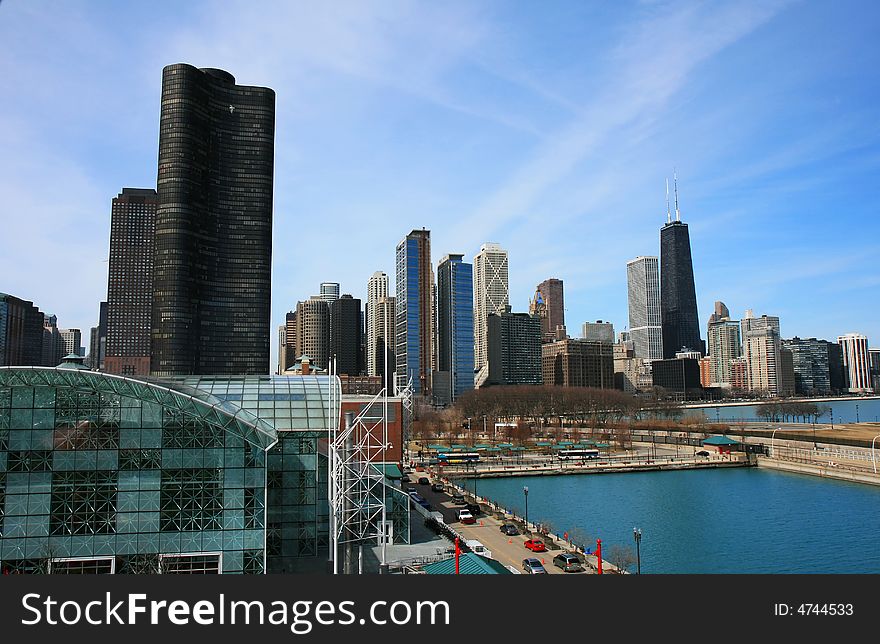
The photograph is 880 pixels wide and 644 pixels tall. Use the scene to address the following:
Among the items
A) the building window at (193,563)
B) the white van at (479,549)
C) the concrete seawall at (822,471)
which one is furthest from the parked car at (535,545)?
the concrete seawall at (822,471)

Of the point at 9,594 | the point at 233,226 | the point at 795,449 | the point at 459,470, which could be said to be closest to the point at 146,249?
the point at 233,226

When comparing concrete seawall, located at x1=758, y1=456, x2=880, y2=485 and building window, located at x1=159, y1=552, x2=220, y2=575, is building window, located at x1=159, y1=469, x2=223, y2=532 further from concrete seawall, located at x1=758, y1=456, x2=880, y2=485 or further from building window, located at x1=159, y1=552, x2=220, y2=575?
Result: concrete seawall, located at x1=758, y1=456, x2=880, y2=485

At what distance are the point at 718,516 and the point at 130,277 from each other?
148876mm

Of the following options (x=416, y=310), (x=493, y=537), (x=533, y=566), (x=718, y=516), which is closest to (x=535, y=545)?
(x=493, y=537)

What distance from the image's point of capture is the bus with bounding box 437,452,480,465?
7294 centimetres

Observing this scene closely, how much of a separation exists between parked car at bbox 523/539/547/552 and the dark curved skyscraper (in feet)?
309

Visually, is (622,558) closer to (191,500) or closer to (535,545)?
(535,545)

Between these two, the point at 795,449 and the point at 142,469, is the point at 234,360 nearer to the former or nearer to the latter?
the point at 795,449

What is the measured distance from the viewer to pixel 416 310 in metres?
180

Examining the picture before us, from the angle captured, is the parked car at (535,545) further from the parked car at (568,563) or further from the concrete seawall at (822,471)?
the concrete seawall at (822,471)

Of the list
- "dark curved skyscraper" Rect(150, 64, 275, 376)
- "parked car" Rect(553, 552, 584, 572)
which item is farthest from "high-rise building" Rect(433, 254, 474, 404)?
"parked car" Rect(553, 552, 584, 572)

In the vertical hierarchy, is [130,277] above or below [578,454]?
above

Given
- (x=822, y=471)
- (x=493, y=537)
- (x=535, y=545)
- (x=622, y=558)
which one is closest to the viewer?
(x=622, y=558)

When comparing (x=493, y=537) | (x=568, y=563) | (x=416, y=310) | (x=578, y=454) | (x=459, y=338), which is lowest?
(x=493, y=537)
